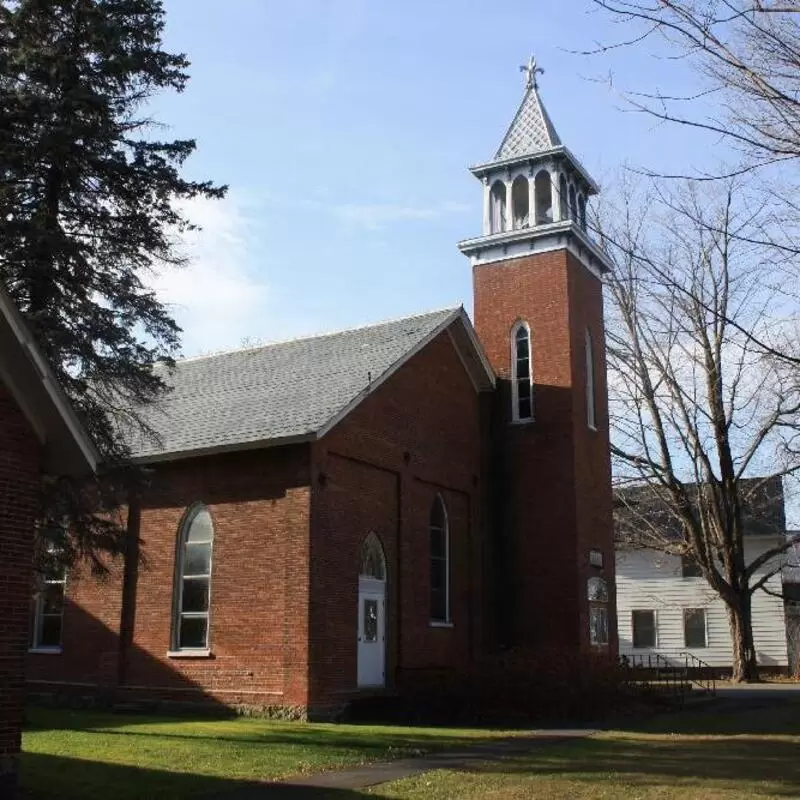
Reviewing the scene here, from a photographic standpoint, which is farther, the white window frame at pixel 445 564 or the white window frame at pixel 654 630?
the white window frame at pixel 654 630

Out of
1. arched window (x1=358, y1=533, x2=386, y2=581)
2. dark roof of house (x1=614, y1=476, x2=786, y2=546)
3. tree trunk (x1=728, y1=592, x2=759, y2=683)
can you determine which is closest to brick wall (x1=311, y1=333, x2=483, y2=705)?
arched window (x1=358, y1=533, x2=386, y2=581)

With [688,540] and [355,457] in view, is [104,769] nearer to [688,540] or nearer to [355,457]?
[355,457]

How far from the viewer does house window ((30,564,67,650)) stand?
2361 centimetres

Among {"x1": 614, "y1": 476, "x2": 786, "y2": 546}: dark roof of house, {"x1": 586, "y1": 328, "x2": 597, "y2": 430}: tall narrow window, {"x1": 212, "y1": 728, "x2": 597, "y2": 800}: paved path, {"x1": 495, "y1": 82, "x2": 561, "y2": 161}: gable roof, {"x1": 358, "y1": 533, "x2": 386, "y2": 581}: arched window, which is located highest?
{"x1": 495, "y1": 82, "x2": 561, "y2": 161}: gable roof

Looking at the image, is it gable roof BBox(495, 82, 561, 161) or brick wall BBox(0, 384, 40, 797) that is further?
gable roof BBox(495, 82, 561, 161)

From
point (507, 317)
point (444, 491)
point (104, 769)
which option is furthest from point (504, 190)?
point (104, 769)

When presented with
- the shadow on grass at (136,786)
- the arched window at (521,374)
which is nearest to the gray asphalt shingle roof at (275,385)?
the arched window at (521,374)

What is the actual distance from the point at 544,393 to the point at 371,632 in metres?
8.40

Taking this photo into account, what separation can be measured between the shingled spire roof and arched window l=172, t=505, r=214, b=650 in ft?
45.4

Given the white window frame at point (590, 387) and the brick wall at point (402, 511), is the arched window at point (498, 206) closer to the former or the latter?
the white window frame at point (590, 387)

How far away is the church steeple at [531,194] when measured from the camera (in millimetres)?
27406

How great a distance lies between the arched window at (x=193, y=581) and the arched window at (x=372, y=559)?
328 centimetres

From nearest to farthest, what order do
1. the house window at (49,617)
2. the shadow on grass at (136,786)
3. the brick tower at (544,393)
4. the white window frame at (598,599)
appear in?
the shadow on grass at (136,786) → the house window at (49,617) → the brick tower at (544,393) → the white window frame at (598,599)

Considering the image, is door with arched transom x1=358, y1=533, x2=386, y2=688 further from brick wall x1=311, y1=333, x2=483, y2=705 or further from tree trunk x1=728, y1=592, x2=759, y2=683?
tree trunk x1=728, y1=592, x2=759, y2=683
